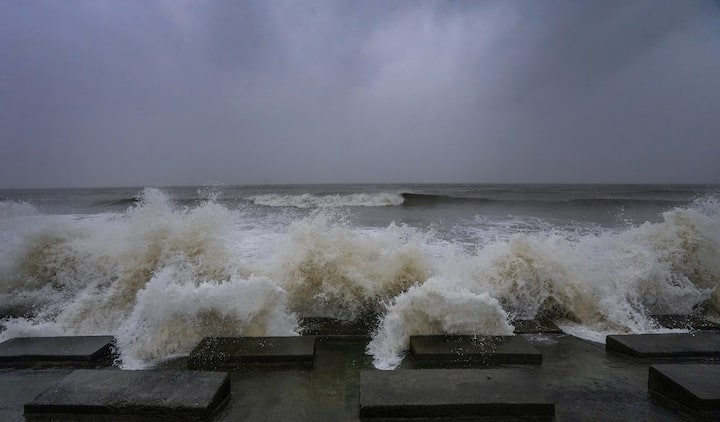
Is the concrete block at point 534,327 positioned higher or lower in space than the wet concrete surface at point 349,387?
lower

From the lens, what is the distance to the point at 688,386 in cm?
226

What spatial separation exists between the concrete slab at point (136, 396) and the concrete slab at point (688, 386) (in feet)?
9.15

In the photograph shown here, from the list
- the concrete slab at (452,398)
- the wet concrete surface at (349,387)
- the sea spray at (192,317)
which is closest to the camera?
the concrete slab at (452,398)

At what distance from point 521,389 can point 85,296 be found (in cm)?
474

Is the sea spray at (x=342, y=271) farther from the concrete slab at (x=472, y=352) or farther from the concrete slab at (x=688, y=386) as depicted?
the concrete slab at (x=688, y=386)

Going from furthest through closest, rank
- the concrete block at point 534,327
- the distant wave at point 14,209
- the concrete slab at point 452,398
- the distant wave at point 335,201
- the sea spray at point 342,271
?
1. the distant wave at point 335,201
2. the distant wave at point 14,209
3. the sea spray at point 342,271
4. the concrete block at point 534,327
5. the concrete slab at point 452,398

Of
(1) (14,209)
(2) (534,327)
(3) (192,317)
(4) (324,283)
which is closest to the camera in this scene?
(3) (192,317)

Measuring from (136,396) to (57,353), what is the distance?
1391mm

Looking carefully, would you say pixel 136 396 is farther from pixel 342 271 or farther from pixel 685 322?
pixel 685 322

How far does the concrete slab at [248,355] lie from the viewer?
113 inches

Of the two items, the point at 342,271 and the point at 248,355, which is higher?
the point at 342,271

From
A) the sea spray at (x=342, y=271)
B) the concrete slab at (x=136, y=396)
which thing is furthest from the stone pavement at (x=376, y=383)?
the sea spray at (x=342, y=271)

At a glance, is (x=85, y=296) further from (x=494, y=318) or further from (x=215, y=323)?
(x=494, y=318)

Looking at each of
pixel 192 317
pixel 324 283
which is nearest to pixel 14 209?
pixel 192 317
